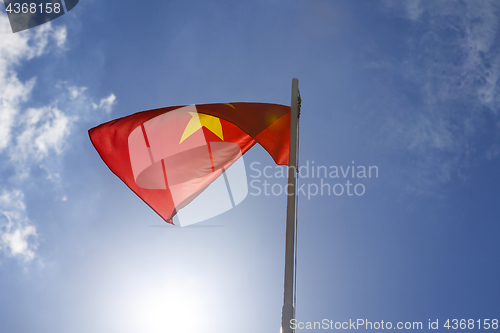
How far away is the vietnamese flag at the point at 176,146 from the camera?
11.7 m

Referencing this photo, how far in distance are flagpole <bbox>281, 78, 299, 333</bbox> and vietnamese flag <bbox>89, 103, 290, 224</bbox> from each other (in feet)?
5.18

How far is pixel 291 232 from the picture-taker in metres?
8.22

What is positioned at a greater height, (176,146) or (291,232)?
(176,146)

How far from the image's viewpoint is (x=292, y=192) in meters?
8.63

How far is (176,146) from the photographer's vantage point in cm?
1276

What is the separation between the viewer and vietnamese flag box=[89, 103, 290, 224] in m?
11.7

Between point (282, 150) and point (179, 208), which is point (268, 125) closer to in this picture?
point (282, 150)

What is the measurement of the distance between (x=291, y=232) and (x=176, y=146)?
5.84m

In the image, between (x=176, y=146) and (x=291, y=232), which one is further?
(x=176, y=146)

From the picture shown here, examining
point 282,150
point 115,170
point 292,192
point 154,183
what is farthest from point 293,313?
point 115,170

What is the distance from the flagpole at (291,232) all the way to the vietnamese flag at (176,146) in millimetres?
1580

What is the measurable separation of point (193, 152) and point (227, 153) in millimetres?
1078

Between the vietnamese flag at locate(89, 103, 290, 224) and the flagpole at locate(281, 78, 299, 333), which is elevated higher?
the vietnamese flag at locate(89, 103, 290, 224)

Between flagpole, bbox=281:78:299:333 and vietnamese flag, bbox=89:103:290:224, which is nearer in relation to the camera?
flagpole, bbox=281:78:299:333
